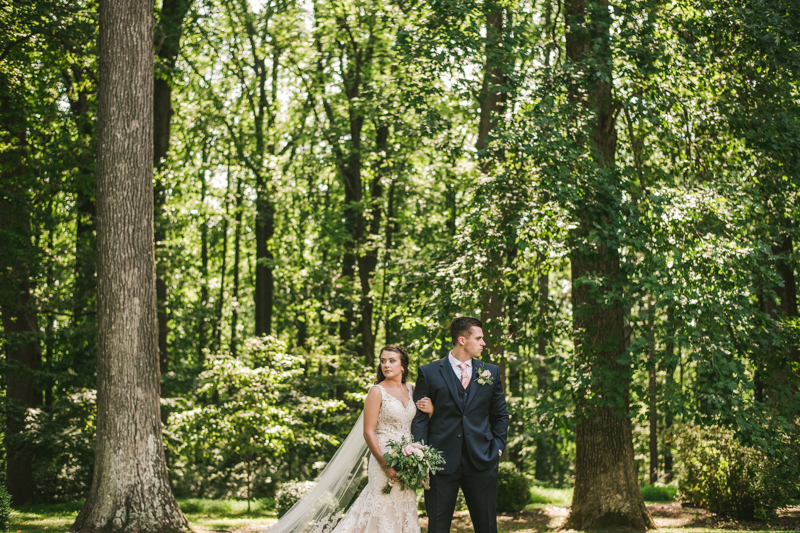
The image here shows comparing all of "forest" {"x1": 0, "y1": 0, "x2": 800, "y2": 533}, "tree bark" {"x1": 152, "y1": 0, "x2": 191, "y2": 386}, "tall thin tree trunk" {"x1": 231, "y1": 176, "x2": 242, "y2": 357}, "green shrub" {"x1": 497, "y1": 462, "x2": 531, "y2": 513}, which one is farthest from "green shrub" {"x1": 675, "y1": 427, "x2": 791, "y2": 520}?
"tall thin tree trunk" {"x1": 231, "y1": 176, "x2": 242, "y2": 357}

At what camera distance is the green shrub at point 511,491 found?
12188 mm

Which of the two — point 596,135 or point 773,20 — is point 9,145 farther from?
point 773,20

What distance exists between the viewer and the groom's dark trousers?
4.75 meters

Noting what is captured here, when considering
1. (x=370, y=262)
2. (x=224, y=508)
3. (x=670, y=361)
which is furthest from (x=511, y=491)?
(x=370, y=262)

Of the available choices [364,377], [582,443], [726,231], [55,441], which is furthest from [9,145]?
[726,231]

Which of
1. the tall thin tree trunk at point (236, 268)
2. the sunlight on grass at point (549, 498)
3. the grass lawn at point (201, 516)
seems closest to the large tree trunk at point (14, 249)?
the grass lawn at point (201, 516)

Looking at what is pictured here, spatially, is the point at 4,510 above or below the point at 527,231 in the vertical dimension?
below

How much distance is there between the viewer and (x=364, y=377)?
1384 centimetres

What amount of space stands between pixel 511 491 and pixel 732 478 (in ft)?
12.8

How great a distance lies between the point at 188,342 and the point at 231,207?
20.2 feet

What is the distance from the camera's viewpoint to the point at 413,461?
4.62 metres

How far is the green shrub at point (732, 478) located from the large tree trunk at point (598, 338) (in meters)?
1.96

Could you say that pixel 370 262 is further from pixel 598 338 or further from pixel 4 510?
pixel 4 510

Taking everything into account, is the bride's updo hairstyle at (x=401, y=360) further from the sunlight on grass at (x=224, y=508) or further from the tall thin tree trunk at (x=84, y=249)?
the tall thin tree trunk at (x=84, y=249)
